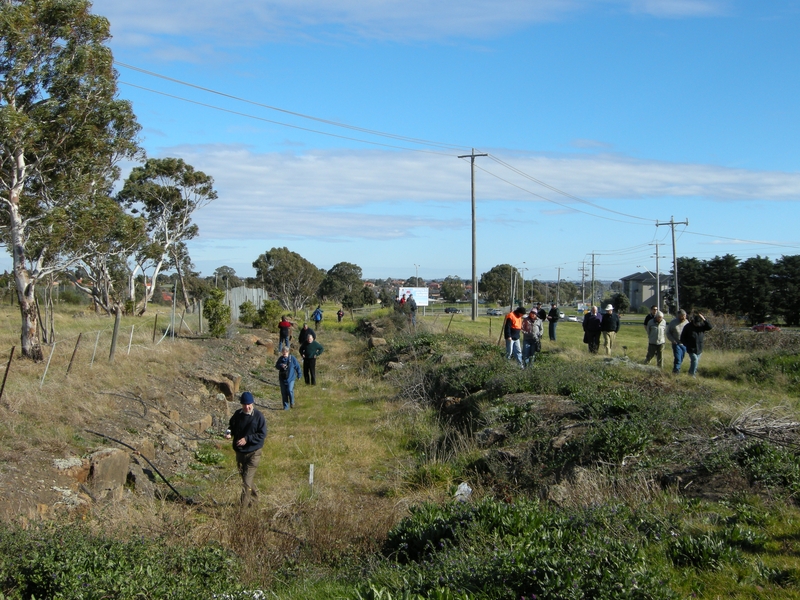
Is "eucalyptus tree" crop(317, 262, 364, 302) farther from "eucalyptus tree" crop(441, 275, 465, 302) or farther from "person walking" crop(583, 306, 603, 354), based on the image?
"person walking" crop(583, 306, 603, 354)

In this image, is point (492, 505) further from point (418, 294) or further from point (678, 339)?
point (418, 294)

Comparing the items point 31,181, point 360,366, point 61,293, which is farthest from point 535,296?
point 31,181

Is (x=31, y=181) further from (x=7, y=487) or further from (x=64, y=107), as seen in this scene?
(x=7, y=487)

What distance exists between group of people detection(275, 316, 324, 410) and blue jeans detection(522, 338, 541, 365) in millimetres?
5404

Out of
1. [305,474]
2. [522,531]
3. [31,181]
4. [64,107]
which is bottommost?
[305,474]

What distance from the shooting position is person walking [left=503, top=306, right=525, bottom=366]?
18.1 metres

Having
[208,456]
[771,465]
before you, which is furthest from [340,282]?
[771,465]

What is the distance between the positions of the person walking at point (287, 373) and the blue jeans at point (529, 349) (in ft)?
18.1

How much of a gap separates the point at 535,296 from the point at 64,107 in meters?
137

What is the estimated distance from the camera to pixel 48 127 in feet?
59.2

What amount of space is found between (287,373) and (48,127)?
27.6 feet

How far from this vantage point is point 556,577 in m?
4.94

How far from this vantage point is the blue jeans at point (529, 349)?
60.2 ft

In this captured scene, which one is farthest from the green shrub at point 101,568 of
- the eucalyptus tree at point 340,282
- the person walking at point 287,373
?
the eucalyptus tree at point 340,282
